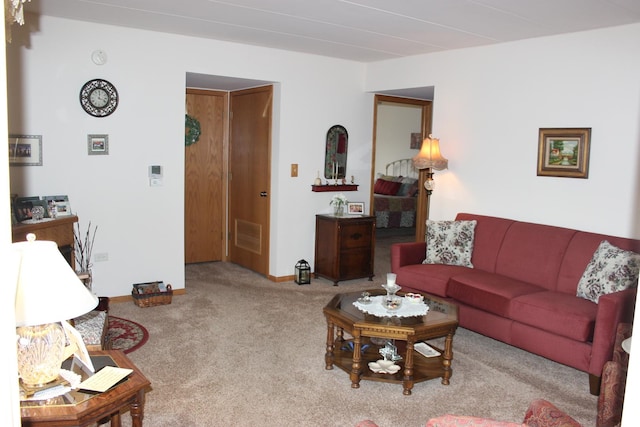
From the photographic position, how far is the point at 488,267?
15.5 feet

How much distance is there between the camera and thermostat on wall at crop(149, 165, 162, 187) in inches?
201

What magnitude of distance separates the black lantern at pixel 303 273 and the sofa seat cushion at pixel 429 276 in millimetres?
1373

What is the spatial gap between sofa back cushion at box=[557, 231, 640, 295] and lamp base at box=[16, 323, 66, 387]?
355 cm

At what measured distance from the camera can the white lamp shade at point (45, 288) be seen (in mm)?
1808

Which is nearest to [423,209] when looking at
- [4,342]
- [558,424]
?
[558,424]

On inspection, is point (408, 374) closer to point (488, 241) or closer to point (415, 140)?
point (488, 241)

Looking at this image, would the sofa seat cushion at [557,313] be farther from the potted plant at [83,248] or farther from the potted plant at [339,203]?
the potted plant at [83,248]

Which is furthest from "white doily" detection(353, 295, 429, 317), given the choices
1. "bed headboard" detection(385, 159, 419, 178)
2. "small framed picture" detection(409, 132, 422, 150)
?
"small framed picture" detection(409, 132, 422, 150)

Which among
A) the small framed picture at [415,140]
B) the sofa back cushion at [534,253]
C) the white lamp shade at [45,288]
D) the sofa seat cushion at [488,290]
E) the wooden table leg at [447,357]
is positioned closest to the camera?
the white lamp shade at [45,288]

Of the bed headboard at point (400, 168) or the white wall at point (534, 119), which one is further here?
the bed headboard at point (400, 168)

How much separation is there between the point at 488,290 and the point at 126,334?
2.83 meters

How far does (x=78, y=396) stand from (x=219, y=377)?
1.51m

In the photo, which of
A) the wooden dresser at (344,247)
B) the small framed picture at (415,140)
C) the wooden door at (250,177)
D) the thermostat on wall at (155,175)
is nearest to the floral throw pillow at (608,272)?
the wooden dresser at (344,247)

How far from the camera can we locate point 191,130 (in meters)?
6.45
